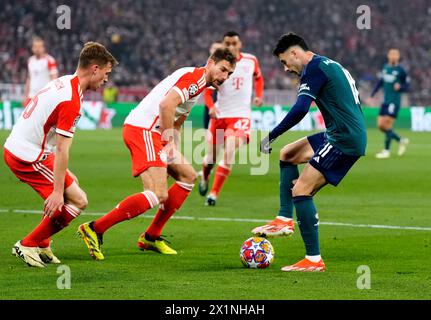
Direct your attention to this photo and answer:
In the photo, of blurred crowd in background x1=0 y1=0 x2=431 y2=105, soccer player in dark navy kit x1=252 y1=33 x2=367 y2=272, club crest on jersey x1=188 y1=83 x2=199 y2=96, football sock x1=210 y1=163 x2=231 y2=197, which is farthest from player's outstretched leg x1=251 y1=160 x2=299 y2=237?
blurred crowd in background x1=0 y1=0 x2=431 y2=105

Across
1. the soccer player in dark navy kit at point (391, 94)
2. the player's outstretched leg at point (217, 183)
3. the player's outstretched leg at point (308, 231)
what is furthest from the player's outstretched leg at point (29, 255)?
the soccer player in dark navy kit at point (391, 94)

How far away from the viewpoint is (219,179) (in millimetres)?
14617

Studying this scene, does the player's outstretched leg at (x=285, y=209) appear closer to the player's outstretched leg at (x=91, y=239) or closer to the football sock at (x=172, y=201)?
the football sock at (x=172, y=201)

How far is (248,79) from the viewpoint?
16328mm

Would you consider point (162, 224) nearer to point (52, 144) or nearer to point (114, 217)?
point (114, 217)

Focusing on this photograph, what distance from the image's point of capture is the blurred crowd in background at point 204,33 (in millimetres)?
41625

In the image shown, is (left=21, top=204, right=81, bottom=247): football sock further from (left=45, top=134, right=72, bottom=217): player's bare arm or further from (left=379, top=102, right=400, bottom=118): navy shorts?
(left=379, top=102, right=400, bottom=118): navy shorts

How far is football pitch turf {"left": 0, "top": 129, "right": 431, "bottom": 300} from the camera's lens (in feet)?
24.1

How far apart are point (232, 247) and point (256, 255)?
1.39m

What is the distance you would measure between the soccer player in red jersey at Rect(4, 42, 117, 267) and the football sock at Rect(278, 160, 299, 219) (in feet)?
6.67

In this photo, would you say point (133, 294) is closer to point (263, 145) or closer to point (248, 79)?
point (263, 145)

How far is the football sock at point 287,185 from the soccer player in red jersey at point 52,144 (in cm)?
203

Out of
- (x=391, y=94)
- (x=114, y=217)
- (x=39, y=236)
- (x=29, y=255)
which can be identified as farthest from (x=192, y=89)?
(x=391, y=94)

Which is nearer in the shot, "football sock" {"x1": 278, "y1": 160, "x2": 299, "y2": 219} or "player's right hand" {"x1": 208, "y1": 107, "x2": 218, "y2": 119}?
"football sock" {"x1": 278, "y1": 160, "x2": 299, "y2": 219}
